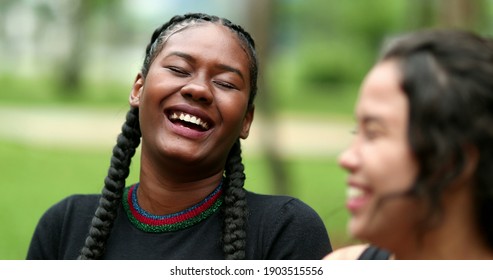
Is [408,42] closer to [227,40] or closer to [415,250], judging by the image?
[415,250]

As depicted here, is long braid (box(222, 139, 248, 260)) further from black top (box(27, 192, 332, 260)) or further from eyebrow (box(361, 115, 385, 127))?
eyebrow (box(361, 115, 385, 127))

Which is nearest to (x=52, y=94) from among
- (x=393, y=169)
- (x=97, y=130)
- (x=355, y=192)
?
(x=97, y=130)

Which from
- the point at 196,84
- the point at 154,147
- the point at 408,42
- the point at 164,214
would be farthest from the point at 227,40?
the point at 408,42

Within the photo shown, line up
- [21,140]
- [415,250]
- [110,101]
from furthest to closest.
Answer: [110,101], [21,140], [415,250]

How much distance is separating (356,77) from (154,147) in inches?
1314

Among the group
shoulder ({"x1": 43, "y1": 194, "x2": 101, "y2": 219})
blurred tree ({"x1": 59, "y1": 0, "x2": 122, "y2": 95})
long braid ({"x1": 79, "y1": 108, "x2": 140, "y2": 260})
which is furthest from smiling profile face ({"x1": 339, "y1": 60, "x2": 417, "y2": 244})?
blurred tree ({"x1": 59, "y1": 0, "x2": 122, "y2": 95})

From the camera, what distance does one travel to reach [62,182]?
12461mm

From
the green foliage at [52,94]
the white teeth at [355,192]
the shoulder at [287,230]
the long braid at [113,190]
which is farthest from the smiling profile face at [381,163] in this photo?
the green foliage at [52,94]

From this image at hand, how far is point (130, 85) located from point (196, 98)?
2161 cm

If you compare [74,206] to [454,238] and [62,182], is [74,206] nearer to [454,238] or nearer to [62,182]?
[454,238]

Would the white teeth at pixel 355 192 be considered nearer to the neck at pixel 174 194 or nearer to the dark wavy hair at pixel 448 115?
the dark wavy hair at pixel 448 115

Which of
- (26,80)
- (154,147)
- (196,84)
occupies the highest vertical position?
(26,80)
